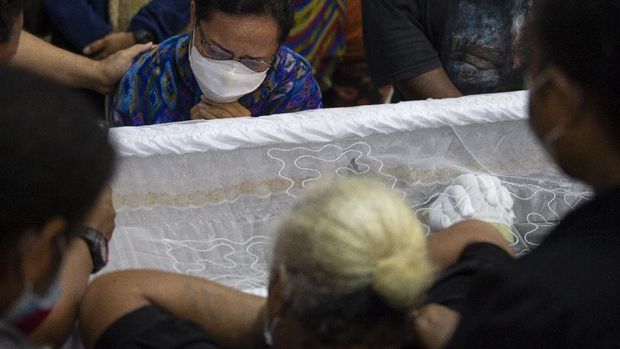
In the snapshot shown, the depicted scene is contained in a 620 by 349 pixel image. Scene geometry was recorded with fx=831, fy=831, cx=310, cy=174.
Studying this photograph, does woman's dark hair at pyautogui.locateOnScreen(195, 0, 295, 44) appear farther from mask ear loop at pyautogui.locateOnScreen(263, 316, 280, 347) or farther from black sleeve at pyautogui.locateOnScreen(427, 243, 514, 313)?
mask ear loop at pyautogui.locateOnScreen(263, 316, 280, 347)

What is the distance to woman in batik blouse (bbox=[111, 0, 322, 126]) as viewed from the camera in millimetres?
1760

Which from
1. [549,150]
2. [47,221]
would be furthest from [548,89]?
[47,221]

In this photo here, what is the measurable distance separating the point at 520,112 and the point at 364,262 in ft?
3.51

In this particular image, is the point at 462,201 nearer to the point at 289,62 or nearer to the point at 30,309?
the point at 289,62

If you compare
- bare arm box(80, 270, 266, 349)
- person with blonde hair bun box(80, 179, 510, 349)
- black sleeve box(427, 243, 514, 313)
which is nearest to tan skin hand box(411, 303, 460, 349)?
black sleeve box(427, 243, 514, 313)

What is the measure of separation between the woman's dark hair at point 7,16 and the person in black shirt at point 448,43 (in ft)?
3.18

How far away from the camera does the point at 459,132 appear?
6.03ft

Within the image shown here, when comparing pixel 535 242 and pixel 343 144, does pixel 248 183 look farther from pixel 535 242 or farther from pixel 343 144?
pixel 535 242

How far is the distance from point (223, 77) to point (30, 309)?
0.91 meters

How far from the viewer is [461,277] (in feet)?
3.85

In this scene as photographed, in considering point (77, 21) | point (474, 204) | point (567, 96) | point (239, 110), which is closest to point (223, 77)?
point (239, 110)

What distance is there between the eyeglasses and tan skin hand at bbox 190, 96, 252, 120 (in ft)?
0.36

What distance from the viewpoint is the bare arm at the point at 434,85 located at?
6.64 ft

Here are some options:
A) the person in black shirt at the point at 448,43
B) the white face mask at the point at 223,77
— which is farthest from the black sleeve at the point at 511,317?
the person in black shirt at the point at 448,43
